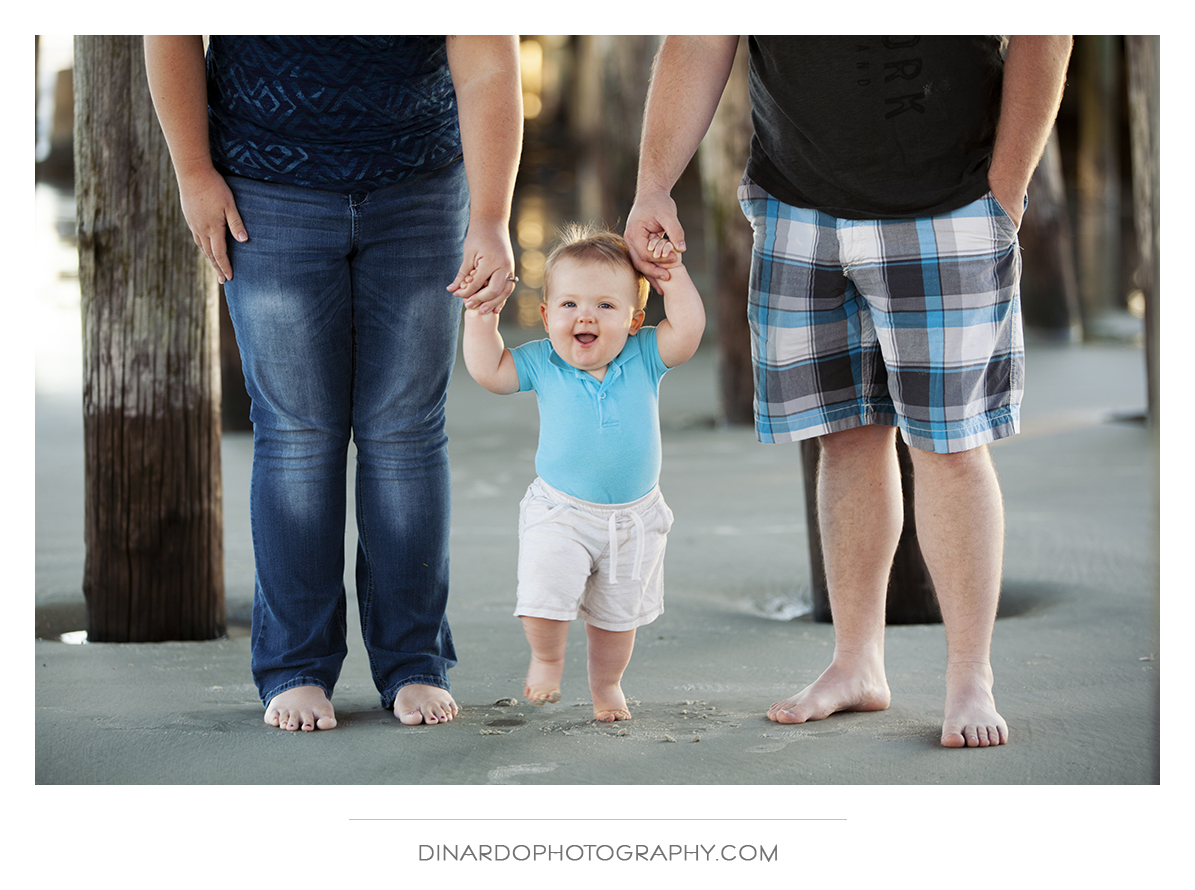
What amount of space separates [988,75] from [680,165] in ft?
1.68

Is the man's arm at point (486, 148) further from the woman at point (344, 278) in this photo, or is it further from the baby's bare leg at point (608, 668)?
the baby's bare leg at point (608, 668)

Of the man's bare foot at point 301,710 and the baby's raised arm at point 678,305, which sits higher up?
the baby's raised arm at point 678,305

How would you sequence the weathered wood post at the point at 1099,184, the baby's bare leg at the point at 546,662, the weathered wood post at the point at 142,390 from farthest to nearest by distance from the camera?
the weathered wood post at the point at 1099,184 → the weathered wood post at the point at 142,390 → the baby's bare leg at the point at 546,662

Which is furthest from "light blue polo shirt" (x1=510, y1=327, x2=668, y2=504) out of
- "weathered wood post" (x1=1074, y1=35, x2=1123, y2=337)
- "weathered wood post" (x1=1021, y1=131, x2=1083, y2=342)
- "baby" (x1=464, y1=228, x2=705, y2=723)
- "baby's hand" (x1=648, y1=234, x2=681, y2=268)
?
"weathered wood post" (x1=1074, y1=35, x2=1123, y2=337)

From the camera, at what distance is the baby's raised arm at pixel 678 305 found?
1.97 meters

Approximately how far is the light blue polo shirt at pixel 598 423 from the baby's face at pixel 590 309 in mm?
37

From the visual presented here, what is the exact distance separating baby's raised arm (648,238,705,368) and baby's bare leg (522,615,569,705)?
1.61 feet

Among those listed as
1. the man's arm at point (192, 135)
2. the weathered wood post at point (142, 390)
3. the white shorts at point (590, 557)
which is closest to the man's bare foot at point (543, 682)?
the white shorts at point (590, 557)

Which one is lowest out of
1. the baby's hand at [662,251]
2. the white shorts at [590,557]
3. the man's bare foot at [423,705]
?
the man's bare foot at [423,705]

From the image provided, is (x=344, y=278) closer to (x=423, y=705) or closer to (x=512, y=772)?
(x=423, y=705)

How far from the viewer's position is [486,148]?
77.5 inches

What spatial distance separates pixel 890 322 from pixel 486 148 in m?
0.72

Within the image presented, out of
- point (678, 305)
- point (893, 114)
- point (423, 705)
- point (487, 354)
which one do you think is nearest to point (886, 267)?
point (893, 114)

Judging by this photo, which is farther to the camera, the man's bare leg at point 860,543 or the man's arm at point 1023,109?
the man's bare leg at point 860,543
